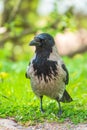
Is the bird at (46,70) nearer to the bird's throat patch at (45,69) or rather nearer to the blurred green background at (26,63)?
the bird's throat patch at (45,69)

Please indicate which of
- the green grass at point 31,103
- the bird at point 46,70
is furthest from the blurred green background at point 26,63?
the bird at point 46,70

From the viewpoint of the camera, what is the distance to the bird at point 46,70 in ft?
22.2

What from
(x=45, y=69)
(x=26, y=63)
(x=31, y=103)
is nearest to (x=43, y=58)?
(x=45, y=69)

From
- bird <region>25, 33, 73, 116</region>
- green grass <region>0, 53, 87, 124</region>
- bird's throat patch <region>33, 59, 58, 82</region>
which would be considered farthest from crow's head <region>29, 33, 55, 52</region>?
green grass <region>0, 53, 87, 124</region>

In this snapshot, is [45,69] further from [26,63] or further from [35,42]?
[26,63]

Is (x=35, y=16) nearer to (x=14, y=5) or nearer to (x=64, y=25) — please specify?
(x=14, y=5)

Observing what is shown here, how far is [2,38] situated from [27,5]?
3748 millimetres

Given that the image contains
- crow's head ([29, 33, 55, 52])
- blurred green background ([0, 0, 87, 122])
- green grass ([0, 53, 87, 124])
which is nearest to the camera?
green grass ([0, 53, 87, 124])

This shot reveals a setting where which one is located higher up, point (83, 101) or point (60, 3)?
point (60, 3)

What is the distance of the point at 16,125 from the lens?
20.8 feet

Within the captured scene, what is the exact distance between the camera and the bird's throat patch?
674 cm

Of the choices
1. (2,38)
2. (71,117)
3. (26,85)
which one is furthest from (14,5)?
(71,117)

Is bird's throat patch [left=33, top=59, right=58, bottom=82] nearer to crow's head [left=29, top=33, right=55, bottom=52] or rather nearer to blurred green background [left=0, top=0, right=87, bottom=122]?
crow's head [left=29, top=33, right=55, bottom=52]

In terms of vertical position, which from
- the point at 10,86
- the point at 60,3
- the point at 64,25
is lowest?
the point at 10,86
